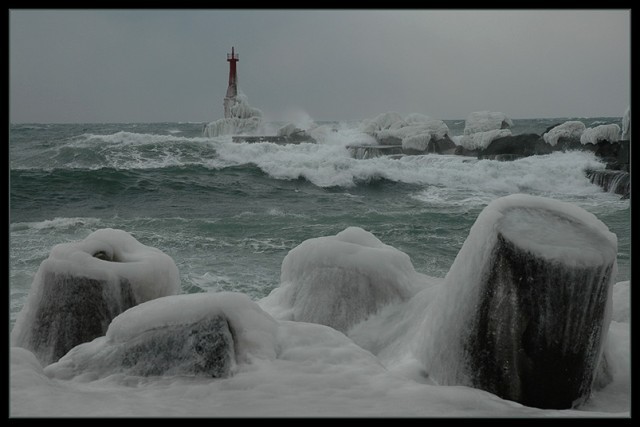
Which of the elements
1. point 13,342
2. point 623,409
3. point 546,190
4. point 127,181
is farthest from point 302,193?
point 623,409

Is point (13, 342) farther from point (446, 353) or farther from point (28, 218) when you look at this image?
point (28, 218)

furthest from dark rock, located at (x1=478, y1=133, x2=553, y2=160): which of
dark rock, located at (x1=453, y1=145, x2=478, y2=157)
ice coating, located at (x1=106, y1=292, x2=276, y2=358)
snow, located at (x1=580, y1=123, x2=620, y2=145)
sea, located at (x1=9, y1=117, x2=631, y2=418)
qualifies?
ice coating, located at (x1=106, y1=292, x2=276, y2=358)

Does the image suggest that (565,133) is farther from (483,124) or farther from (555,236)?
(555,236)

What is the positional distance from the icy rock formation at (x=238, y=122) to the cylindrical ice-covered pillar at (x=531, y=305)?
2860 centimetres

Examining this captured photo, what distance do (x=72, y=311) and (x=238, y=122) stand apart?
2818cm

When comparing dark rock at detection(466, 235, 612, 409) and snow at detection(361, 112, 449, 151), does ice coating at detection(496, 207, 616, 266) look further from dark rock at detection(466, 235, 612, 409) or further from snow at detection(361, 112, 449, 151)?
snow at detection(361, 112, 449, 151)

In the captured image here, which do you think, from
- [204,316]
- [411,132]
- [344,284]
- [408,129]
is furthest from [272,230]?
[408,129]

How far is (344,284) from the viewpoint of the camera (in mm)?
4703

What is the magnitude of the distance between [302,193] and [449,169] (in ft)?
17.9

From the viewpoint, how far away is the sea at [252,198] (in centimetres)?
1034

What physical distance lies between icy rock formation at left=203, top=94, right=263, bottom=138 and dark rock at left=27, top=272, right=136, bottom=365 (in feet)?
90.1

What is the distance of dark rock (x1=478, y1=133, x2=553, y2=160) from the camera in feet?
73.5

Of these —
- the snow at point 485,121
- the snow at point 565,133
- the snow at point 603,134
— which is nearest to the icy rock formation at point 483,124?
the snow at point 485,121

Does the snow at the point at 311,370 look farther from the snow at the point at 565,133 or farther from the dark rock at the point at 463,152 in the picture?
the dark rock at the point at 463,152
